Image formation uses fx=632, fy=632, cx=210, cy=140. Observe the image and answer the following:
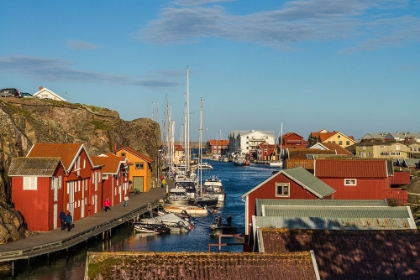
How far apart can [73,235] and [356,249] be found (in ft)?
81.8

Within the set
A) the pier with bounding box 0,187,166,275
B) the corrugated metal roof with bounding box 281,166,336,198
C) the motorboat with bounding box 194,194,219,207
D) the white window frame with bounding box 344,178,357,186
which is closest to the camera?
the pier with bounding box 0,187,166,275

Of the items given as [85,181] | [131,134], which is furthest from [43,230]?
[131,134]

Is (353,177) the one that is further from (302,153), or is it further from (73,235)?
(302,153)

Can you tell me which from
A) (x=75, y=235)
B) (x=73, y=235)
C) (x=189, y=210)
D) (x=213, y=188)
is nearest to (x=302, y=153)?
(x=213, y=188)

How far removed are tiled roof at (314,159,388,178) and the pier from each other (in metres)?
17.2

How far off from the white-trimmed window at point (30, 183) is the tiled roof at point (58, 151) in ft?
15.5

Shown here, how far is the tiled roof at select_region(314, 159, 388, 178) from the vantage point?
167 ft

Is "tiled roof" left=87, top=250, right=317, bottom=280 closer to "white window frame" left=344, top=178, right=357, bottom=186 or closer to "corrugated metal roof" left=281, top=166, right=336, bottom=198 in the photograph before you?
"corrugated metal roof" left=281, top=166, right=336, bottom=198

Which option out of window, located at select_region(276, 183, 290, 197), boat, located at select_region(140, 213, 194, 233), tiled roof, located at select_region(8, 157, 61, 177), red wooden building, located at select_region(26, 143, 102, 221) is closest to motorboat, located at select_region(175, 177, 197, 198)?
boat, located at select_region(140, 213, 194, 233)

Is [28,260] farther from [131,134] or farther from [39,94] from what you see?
[39,94]

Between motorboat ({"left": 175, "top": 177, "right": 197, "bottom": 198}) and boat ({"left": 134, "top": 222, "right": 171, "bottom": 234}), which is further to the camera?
motorboat ({"left": 175, "top": 177, "right": 197, "bottom": 198})

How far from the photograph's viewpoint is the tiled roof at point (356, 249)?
70.1ft

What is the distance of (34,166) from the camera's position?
44406 millimetres

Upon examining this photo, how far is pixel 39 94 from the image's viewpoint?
4188 inches
